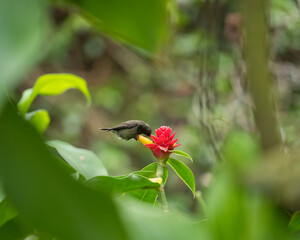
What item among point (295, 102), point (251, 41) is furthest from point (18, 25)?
point (295, 102)

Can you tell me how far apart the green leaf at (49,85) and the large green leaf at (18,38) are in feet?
2.22

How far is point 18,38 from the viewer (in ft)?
0.52


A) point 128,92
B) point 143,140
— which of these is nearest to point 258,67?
point 143,140

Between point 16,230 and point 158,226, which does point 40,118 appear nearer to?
point 16,230

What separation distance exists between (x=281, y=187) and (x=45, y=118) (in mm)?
673

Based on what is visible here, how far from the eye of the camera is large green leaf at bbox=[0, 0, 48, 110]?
0.49 ft

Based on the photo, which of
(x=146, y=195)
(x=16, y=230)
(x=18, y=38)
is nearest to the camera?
(x=18, y=38)

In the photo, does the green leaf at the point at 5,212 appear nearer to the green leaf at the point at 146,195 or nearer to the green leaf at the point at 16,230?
the green leaf at the point at 16,230

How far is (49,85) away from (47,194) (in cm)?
70

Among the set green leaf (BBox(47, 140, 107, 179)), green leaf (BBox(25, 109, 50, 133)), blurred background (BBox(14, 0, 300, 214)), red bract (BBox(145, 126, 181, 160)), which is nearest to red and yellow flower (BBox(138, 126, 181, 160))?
red bract (BBox(145, 126, 181, 160))

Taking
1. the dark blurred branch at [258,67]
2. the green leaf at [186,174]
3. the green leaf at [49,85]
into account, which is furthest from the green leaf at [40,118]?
the dark blurred branch at [258,67]

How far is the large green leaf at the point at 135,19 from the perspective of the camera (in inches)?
7.6

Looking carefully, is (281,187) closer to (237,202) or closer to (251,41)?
→ (237,202)

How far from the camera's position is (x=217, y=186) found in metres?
0.22
